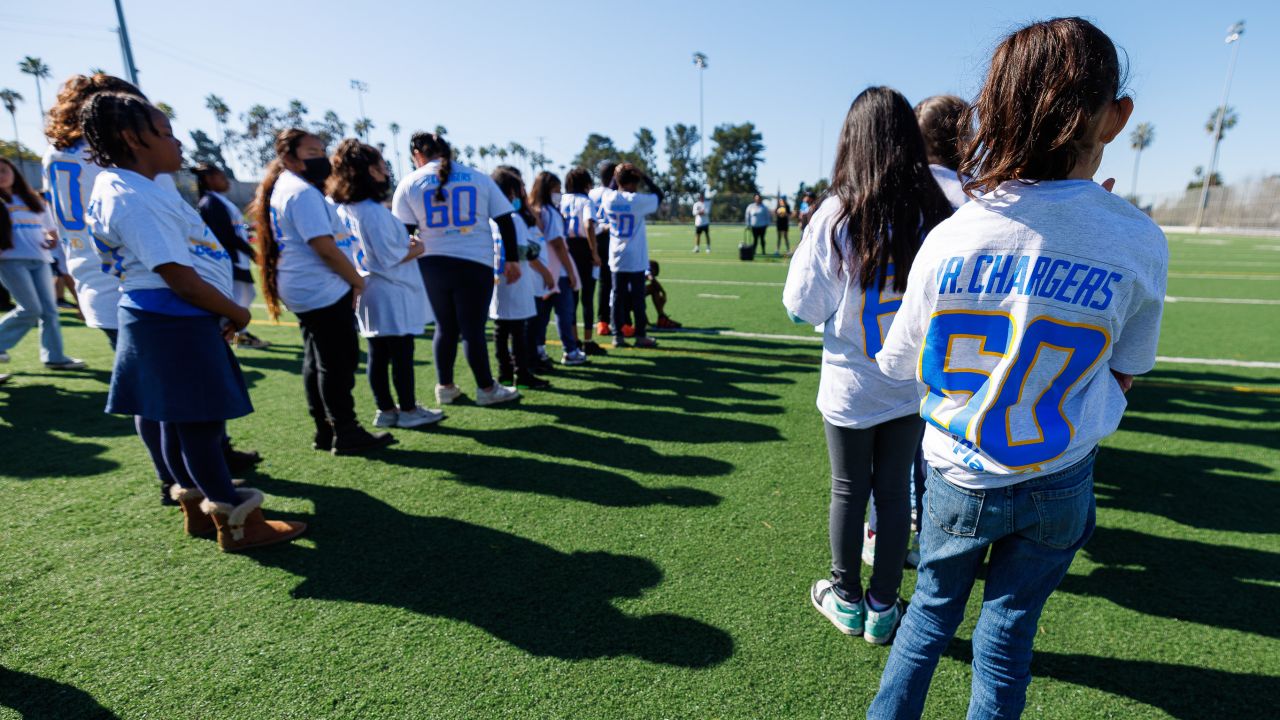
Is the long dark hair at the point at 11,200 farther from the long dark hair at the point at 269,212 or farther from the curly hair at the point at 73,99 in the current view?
the long dark hair at the point at 269,212

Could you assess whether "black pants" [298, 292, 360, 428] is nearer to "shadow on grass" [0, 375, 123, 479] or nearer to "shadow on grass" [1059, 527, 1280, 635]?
"shadow on grass" [0, 375, 123, 479]

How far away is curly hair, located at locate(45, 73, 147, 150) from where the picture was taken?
2801 millimetres

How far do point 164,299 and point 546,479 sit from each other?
2.05 meters

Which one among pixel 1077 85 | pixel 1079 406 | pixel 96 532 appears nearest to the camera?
pixel 1077 85

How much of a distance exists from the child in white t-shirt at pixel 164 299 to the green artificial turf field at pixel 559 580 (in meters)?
0.58

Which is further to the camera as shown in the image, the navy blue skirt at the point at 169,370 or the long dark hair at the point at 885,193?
the navy blue skirt at the point at 169,370

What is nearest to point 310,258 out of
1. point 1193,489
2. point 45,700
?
point 45,700

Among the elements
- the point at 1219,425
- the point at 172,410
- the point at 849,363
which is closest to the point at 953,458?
the point at 849,363

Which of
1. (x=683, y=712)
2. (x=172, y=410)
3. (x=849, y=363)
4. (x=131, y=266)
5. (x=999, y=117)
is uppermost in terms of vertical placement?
(x=999, y=117)

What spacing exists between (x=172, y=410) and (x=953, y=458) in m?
2.91

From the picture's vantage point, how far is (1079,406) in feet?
4.17

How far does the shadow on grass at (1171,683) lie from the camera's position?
1916 mm

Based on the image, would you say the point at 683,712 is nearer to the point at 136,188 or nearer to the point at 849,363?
the point at 849,363

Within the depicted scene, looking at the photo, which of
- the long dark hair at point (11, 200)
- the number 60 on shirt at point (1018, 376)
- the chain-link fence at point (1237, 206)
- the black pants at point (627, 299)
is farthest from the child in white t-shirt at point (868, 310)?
the chain-link fence at point (1237, 206)
